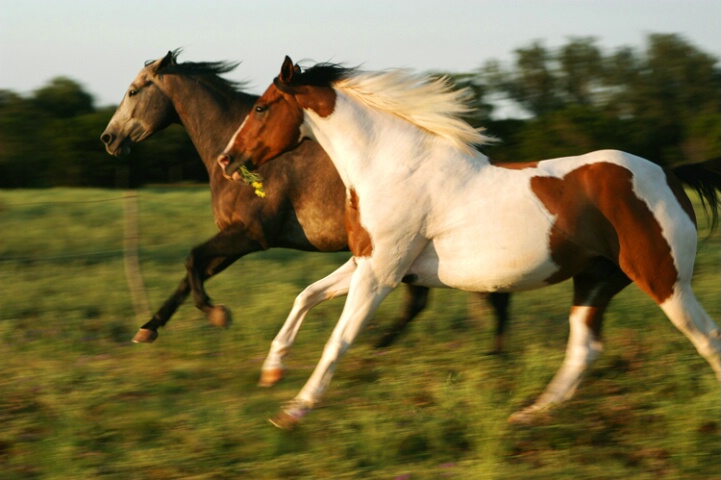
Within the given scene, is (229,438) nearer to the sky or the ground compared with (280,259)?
nearer to the sky

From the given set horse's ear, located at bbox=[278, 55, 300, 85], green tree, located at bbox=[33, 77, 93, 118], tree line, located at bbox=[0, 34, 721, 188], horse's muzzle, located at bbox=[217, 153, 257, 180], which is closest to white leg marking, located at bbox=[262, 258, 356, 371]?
horse's muzzle, located at bbox=[217, 153, 257, 180]

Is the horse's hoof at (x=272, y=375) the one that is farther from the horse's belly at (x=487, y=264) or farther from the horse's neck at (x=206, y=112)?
the horse's neck at (x=206, y=112)

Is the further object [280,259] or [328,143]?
[280,259]

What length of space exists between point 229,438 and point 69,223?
8.52 metres

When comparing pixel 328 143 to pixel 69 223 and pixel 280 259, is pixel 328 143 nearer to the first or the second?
pixel 280 259

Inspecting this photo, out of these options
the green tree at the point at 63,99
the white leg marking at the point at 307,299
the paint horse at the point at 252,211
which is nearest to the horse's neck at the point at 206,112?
the paint horse at the point at 252,211

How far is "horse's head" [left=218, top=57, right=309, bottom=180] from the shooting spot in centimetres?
466

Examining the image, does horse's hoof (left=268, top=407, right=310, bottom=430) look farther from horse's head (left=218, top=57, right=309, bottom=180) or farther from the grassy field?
horse's head (left=218, top=57, right=309, bottom=180)

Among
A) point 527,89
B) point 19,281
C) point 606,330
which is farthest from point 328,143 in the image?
point 527,89

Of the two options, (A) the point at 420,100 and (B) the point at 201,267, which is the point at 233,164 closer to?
(A) the point at 420,100

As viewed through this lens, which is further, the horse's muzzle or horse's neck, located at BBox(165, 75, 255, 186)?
horse's neck, located at BBox(165, 75, 255, 186)

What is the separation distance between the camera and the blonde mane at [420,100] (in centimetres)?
449

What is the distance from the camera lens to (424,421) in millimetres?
4406

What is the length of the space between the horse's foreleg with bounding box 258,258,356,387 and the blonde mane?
0.85m
